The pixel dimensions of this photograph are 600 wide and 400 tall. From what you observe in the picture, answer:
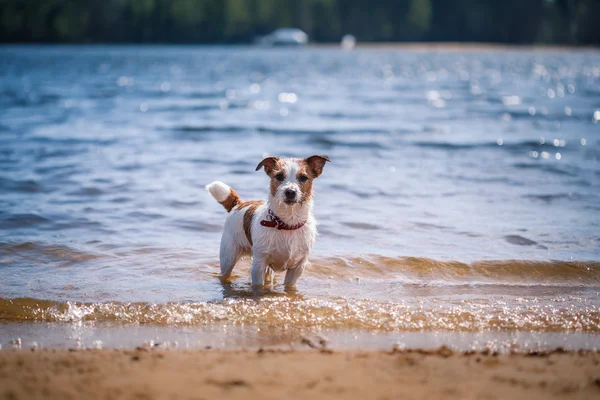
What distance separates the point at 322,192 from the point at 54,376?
790 centimetres

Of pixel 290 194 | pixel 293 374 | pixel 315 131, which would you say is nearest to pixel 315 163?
pixel 290 194

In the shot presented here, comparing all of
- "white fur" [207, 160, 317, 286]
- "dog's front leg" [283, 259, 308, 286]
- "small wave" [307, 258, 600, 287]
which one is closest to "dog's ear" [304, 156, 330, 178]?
"white fur" [207, 160, 317, 286]

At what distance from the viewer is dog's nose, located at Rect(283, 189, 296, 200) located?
6.36 m

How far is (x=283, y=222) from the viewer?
6.68 meters

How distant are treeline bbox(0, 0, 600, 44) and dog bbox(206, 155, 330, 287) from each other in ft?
409

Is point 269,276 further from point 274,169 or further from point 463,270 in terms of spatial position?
point 463,270

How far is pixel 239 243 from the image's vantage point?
7172mm

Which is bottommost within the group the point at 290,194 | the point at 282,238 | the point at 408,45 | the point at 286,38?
the point at 282,238

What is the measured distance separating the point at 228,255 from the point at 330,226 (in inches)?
110

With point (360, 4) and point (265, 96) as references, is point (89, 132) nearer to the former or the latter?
point (265, 96)

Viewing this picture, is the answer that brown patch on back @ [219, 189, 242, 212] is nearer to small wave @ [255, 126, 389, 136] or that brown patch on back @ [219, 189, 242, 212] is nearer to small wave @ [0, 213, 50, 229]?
small wave @ [0, 213, 50, 229]

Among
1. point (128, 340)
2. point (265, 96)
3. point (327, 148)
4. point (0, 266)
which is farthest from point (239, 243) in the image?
point (265, 96)

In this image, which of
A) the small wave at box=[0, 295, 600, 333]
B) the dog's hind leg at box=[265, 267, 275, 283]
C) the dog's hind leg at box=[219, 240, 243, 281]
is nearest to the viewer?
the small wave at box=[0, 295, 600, 333]

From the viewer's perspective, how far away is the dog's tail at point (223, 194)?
725 cm
